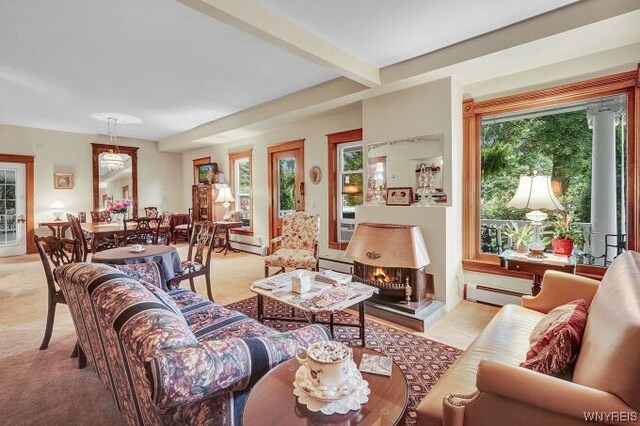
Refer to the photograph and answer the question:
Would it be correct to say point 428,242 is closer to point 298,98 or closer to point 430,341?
point 430,341

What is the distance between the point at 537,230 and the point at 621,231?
2.53ft

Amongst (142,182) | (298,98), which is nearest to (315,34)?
(298,98)

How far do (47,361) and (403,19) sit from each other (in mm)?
3813

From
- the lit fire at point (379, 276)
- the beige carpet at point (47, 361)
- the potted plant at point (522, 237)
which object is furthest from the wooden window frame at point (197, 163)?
the potted plant at point (522, 237)

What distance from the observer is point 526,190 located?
2781mm

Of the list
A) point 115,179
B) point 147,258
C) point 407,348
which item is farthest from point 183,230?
point 407,348

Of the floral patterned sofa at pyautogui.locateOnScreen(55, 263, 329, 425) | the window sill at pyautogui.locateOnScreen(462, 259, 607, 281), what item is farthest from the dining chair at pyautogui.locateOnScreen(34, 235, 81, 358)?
the window sill at pyautogui.locateOnScreen(462, 259, 607, 281)

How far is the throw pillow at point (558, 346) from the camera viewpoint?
126 centimetres

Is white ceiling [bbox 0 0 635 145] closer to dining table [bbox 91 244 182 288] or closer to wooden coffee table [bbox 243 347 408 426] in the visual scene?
dining table [bbox 91 244 182 288]

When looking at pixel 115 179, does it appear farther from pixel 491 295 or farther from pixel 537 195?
pixel 537 195

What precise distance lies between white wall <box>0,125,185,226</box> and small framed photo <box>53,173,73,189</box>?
0.22 feet

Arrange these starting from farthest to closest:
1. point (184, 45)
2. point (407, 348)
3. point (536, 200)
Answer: point (184, 45) < point (536, 200) < point (407, 348)

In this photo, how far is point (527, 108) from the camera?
325cm

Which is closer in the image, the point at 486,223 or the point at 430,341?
the point at 430,341
